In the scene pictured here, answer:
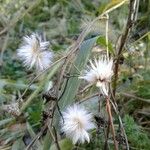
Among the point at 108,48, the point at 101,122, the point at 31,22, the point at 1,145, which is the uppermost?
the point at 31,22

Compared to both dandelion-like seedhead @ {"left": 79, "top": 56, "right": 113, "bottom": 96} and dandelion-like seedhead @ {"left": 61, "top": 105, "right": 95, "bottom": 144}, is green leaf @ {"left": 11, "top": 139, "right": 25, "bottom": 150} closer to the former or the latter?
dandelion-like seedhead @ {"left": 61, "top": 105, "right": 95, "bottom": 144}

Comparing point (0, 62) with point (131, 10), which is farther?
point (0, 62)

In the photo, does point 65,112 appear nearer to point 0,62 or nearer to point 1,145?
point 1,145

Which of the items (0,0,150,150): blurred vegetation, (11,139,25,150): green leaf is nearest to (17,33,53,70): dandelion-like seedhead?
(0,0,150,150): blurred vegetation

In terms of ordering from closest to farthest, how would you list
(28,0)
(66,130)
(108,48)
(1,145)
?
1. (66,130)
2. (108,48)
3. (1,145)
4. (28,0)

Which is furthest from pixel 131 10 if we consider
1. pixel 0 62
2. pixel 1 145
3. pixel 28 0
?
pixel 28 0

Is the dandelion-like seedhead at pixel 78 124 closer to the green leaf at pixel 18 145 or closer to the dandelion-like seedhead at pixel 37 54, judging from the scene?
the dandelion-like seedhead at pixel 37 54

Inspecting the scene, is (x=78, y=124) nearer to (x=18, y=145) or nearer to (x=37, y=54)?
(x=37, y=54)

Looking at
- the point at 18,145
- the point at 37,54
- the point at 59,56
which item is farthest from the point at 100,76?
the point at 18,145
